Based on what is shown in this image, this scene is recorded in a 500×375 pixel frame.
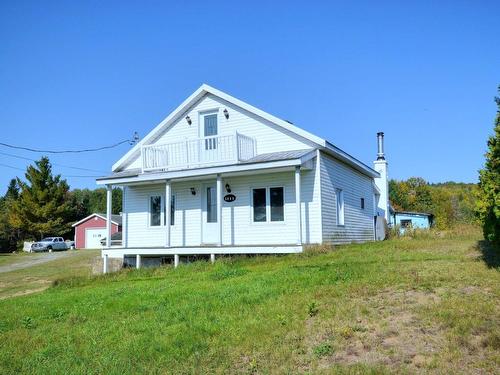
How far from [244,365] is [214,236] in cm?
1360

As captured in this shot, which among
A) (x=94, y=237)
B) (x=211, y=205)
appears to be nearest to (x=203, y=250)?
(x=211, y=205)

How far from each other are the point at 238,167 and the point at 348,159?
5.29m

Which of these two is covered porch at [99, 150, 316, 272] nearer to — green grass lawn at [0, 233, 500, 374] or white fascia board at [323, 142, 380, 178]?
white fascia board at [323, 142, 380, 178]

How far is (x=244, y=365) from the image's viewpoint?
541 cm

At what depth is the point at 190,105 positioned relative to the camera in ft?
66.2

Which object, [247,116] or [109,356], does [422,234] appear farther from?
[109,356]

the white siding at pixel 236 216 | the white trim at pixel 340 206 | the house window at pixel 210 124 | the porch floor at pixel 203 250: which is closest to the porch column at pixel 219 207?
the porch floor at pixel 203 250

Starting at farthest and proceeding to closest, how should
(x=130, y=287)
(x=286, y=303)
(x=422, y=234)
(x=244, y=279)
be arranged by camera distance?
(x=422, y=234) < (x=130, y=287) < (x=244, y=279) < (x=286, y=303)

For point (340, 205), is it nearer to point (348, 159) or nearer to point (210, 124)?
point (348, 159)

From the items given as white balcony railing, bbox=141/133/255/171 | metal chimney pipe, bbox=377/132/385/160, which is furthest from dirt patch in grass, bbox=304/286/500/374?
metal chimney pipe, bbox=377/132/385/160

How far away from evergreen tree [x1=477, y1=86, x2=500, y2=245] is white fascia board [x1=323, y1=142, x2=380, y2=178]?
8140 mm

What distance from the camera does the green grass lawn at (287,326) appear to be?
5.15m

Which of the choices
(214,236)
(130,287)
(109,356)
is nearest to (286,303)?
(109,356)

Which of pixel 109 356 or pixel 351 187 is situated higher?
pixel 351 187
